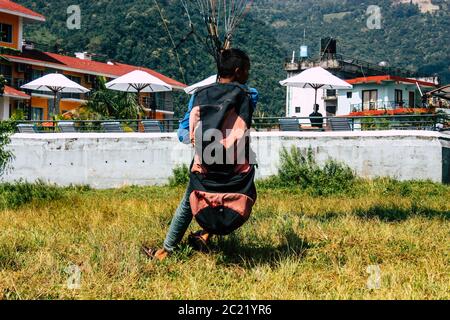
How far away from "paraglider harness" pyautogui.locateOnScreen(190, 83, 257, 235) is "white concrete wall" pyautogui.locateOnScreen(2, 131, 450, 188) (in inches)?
517

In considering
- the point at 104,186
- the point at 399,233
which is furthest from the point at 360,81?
the point at 399,233

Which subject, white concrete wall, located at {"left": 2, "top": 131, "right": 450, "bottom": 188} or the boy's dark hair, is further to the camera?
white concrete wall, located at {"left": 2, "top": 131, "right": 450, "bottom": 188}

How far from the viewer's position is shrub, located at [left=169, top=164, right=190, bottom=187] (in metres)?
17.9

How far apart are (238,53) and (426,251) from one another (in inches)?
A: 87.3

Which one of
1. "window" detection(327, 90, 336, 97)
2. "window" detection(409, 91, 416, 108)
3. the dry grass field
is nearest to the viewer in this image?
the dry grass field

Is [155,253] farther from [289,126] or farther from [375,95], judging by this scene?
[375,95]

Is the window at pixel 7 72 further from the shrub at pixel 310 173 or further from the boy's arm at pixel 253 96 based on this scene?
the boy's arm at pixel 253 96

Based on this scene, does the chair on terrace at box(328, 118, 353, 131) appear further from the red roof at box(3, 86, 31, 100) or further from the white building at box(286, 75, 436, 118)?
the white building at box(286, 75, 436, 118)

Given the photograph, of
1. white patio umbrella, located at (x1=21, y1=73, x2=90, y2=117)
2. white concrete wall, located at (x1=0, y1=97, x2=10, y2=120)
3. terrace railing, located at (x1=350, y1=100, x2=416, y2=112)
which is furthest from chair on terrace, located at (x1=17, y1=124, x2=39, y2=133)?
terrace railing, located at (x1=350, y1=100, x2=416, y2=112)

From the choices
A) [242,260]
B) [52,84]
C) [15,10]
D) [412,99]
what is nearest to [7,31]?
[15,10]

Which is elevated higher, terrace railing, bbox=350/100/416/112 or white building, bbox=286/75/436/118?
white building, bbox=286/75/436/118

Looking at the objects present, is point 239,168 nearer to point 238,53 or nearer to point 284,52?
point 238,53

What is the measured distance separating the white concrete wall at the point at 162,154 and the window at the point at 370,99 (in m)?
41.5

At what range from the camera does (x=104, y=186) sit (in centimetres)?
1902
